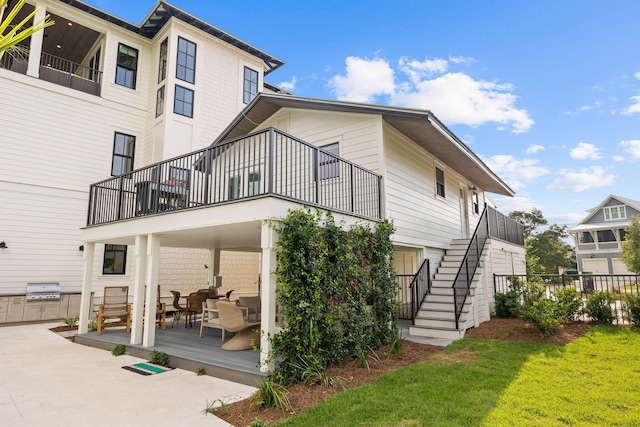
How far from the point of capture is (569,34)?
12891 mm

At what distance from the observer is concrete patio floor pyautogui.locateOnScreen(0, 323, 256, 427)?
425 centimetres

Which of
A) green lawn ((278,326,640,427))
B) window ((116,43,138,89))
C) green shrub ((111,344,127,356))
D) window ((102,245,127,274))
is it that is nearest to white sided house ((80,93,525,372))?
green shrub ((111,344,127,356))

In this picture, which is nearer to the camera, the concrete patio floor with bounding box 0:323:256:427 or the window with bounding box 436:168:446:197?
the concrete patio floor with bounding box 0:323:256:427

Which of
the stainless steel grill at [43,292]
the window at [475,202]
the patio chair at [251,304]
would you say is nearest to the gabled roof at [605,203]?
the window at [475,202]

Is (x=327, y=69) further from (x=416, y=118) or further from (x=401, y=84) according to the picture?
(x=416, y=118)

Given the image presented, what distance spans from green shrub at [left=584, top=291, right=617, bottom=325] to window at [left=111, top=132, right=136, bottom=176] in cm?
1655

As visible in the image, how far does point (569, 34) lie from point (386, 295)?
12490 mm

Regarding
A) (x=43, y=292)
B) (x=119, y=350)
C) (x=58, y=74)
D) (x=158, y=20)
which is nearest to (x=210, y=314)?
(x=119, y=350)

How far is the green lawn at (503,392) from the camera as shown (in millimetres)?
3982

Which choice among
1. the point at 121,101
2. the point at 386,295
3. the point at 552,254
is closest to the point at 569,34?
the point at 386,295

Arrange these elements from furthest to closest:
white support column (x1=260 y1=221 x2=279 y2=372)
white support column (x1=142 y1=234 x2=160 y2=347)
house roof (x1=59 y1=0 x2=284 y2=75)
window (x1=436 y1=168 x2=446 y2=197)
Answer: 1. house roof (x1=59 y1=0 x2=284 y2=75)
2. window (x1=436 y1=168 x2=446 y2=197)
3. white support column (x1=142 y1=234 x2=160 y2=347)
4. white support column (x1=260 y1=221 x2=279 y2=372)

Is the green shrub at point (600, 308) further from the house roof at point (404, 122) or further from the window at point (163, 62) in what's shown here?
the window at point (163, 62)

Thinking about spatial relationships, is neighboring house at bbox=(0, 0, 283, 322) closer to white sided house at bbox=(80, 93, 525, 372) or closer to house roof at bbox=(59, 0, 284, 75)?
house roof at bbox=(59, 0, 284, 75)

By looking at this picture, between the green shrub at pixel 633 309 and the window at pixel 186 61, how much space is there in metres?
16.6
